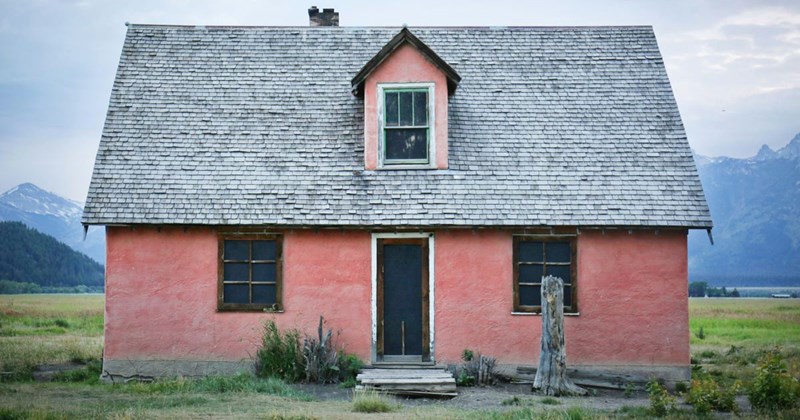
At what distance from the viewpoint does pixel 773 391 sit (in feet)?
45.7

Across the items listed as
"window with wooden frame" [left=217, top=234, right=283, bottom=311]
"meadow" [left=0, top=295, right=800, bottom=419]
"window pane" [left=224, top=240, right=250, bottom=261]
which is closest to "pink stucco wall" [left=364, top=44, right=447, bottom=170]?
"window with wooden frame" [left=217, top=234, right=283, bottom=311]

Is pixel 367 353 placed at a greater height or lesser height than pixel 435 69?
lesser

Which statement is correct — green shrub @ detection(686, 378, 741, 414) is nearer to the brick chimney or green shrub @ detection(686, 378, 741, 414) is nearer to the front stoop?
the front stoop

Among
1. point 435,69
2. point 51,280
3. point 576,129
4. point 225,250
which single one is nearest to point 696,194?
point 576,129

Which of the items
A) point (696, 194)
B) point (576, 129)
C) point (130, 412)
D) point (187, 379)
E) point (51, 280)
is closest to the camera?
point (130, 412)

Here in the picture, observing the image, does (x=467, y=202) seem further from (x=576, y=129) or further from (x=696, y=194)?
(x=696, y=194)

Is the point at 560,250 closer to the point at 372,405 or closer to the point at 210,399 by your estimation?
the point at 372,405

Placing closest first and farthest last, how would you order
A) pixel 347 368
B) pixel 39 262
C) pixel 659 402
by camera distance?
pixel 659 402 → pixel 347 368 → pixel 39 262

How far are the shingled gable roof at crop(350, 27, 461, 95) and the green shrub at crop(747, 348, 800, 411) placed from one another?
28.4 ft

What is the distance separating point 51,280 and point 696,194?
109 metres

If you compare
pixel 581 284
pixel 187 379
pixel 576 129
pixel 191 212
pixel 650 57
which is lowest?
pixel 187 379

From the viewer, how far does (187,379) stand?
1722cm

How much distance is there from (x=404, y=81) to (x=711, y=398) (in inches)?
352

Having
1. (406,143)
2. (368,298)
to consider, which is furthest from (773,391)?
(406,143)
